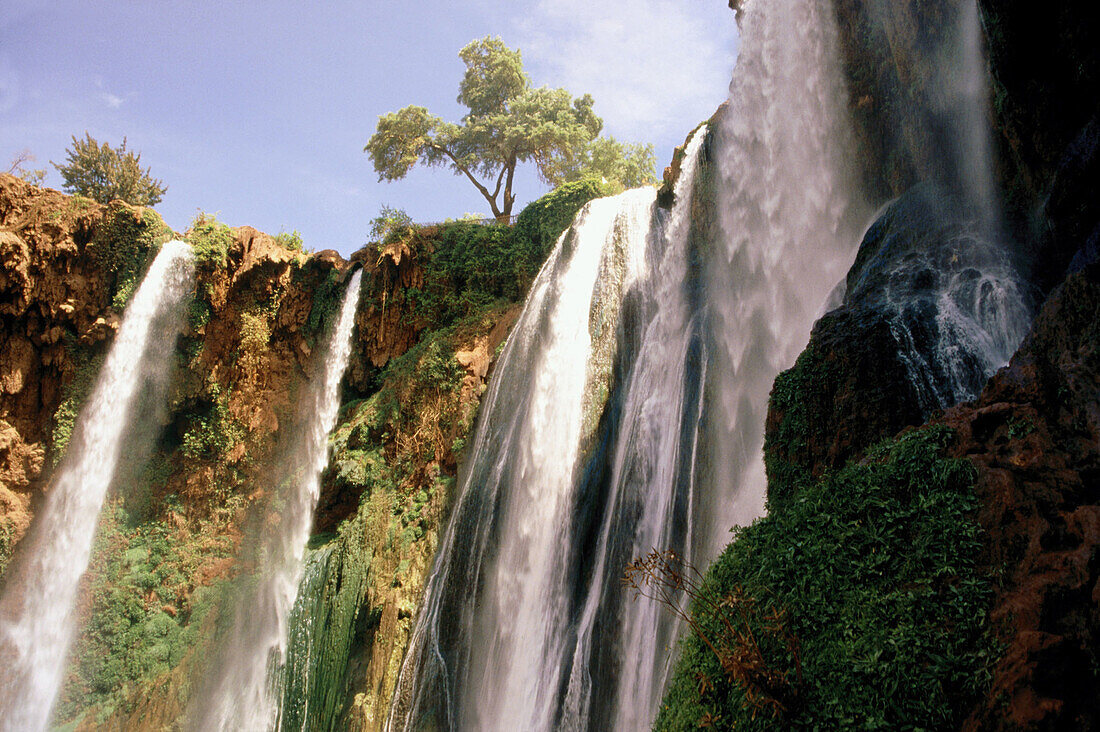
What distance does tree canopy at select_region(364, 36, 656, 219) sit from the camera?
24.6 meters

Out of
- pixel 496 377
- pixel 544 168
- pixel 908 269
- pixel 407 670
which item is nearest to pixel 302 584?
pixel 407 670

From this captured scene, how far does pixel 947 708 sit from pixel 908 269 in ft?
15.5

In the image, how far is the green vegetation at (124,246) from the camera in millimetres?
16812

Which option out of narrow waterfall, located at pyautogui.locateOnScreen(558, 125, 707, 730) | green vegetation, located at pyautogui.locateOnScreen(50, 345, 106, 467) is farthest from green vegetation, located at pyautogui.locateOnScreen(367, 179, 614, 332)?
narrow waterfall, located at pyautogui.locateOnScreen(558, 125, 707, 730)

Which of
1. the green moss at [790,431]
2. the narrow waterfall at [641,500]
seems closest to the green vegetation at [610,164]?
the narrow waterfall at [641,500]

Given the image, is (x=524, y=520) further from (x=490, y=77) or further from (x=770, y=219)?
(x=490, y=77)

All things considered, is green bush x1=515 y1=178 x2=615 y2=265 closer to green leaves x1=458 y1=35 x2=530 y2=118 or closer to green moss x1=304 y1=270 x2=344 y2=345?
green moss x1=304 y1=270 x2=344 y2=345

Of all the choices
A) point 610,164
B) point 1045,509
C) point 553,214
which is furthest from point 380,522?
point 610,164

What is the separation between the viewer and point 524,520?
10.9 m

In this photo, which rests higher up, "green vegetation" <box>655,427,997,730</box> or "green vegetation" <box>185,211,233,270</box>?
"green vegetation" <box>185,211,233,270</box>

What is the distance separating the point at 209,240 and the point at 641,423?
13830 millimetres

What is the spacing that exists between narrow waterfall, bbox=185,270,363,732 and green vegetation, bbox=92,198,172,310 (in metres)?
5.06

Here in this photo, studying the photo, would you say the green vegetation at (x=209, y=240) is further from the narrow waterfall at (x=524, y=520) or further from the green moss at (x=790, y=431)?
the green moss at (x=790, y=431)

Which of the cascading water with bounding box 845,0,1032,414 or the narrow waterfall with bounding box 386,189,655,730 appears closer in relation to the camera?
the cascading water with bounding box 845,0,1032,414
